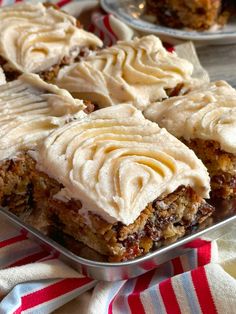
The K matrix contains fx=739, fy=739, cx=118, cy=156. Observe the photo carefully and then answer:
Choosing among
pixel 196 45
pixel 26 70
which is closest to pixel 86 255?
pixel 26 70

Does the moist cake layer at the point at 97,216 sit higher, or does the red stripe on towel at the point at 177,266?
the moist cake layer at the point at 97,216

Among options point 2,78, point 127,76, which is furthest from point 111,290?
point 2,78

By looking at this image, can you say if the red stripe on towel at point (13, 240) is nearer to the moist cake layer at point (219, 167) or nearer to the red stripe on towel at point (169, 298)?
the red stripe on towel at point (169, 298)

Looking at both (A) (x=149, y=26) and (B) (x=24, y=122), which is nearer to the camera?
(B) (x=24, y=122)

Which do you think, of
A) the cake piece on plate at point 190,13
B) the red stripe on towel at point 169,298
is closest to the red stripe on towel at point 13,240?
the red stripe on towel at point 169,298

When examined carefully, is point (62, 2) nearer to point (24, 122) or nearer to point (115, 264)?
point (24, 122)

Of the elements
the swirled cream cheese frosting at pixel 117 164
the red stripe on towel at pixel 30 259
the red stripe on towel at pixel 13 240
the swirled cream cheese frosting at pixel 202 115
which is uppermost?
the swirled cream cheese frosting at pixel 117 164
